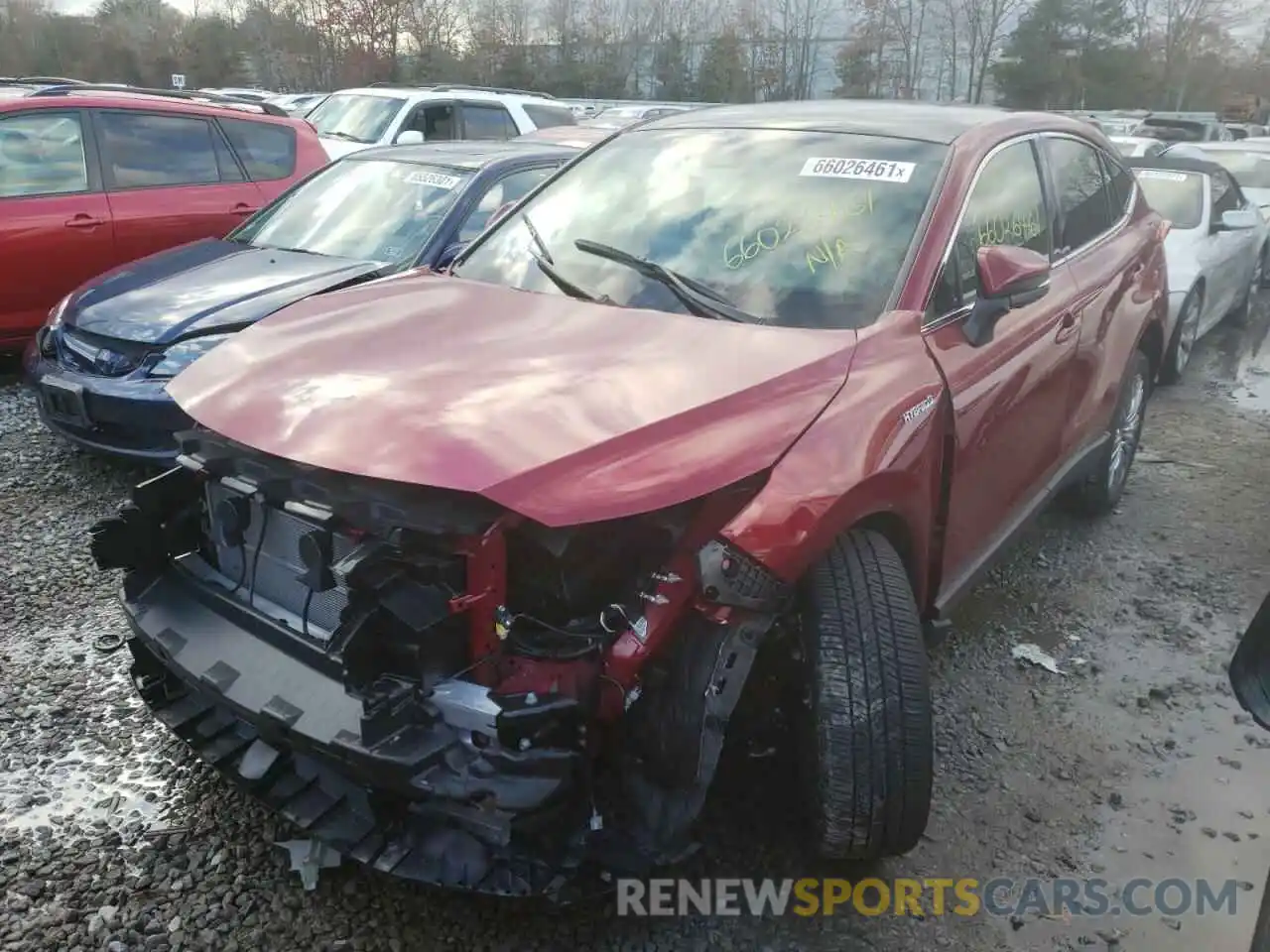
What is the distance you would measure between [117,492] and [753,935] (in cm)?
370

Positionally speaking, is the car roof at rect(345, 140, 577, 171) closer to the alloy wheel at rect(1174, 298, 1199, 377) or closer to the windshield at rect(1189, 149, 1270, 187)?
the alloy wheel at rect(1174, 298, 1199, 377)

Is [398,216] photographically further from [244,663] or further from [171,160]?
[244,663]

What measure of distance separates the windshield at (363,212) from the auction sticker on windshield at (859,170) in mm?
2801

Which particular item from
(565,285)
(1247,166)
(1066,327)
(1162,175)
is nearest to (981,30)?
(1247,166)

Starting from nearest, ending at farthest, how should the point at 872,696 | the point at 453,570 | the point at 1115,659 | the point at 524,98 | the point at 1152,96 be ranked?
1. the point at 453,570
2. the point at 872,696
3. the point at 1115,659
4. the point at 524,98
5. the point at 1152,96

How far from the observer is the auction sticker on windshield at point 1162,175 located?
8.36 metres

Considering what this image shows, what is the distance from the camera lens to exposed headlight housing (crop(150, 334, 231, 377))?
15.0ft

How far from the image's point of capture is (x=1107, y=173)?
457 centimetres

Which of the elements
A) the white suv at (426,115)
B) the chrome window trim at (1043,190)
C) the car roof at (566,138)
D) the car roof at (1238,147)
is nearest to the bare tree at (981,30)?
the car roof at (1238,147)

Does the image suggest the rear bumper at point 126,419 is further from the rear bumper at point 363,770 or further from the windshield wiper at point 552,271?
the rear bumper at point 363,770

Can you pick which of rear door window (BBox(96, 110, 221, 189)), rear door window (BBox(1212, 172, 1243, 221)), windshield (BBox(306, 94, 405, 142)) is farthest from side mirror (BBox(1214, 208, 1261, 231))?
windshield (BBox(306, 94, 405, 142))

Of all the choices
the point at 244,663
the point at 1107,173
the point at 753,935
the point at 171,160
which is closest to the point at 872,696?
the point at 753,935

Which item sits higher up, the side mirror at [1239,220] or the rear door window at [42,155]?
the rear door window at [42,155]

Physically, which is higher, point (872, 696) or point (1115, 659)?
point (872, 696)
